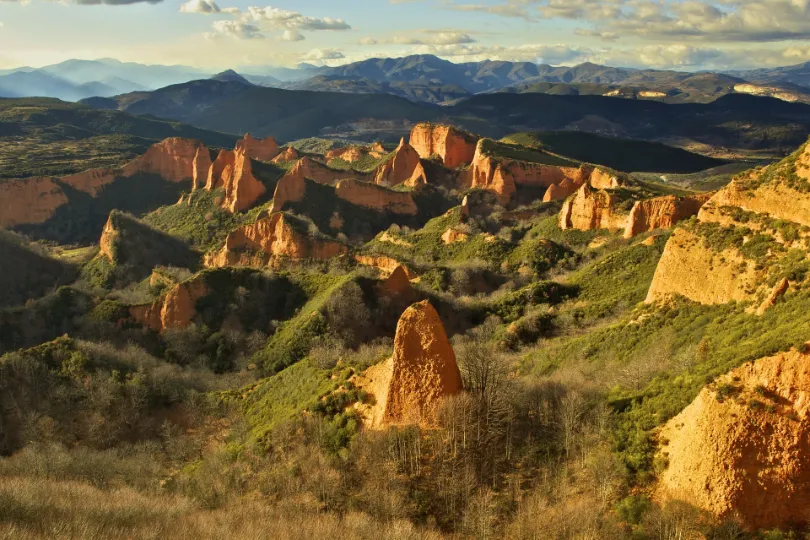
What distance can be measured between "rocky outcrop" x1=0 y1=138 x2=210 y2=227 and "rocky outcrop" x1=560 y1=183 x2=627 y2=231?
5197cm

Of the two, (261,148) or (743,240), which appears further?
(261,148)

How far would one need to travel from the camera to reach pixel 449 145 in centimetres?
9862

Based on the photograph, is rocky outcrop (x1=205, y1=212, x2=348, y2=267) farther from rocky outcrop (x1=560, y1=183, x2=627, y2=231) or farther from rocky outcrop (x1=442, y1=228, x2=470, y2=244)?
rocky outcrop (x1=560, y1=183, x2=627, y2=231)

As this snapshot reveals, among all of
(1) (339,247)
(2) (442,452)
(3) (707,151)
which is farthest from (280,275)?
(3) (707,151)

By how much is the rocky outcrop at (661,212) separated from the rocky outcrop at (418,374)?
33833 millimetres

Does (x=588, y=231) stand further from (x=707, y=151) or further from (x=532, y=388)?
(x=707, y=151)

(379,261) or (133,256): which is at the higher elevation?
(379,261)

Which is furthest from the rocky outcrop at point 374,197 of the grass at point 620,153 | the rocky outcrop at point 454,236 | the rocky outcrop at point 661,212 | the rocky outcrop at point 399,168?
the grass at point 620,153

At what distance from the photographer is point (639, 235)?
50.5 meters

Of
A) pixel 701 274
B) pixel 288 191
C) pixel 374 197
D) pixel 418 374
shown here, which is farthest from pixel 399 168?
pixel 418 374

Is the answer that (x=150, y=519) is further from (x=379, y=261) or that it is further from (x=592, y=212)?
(x=592, y=212)

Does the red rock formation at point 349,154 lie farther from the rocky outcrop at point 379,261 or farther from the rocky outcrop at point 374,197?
the rocky outcrop at point 379,261

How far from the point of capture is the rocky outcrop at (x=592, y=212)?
57.1m

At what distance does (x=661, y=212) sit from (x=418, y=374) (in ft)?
118
